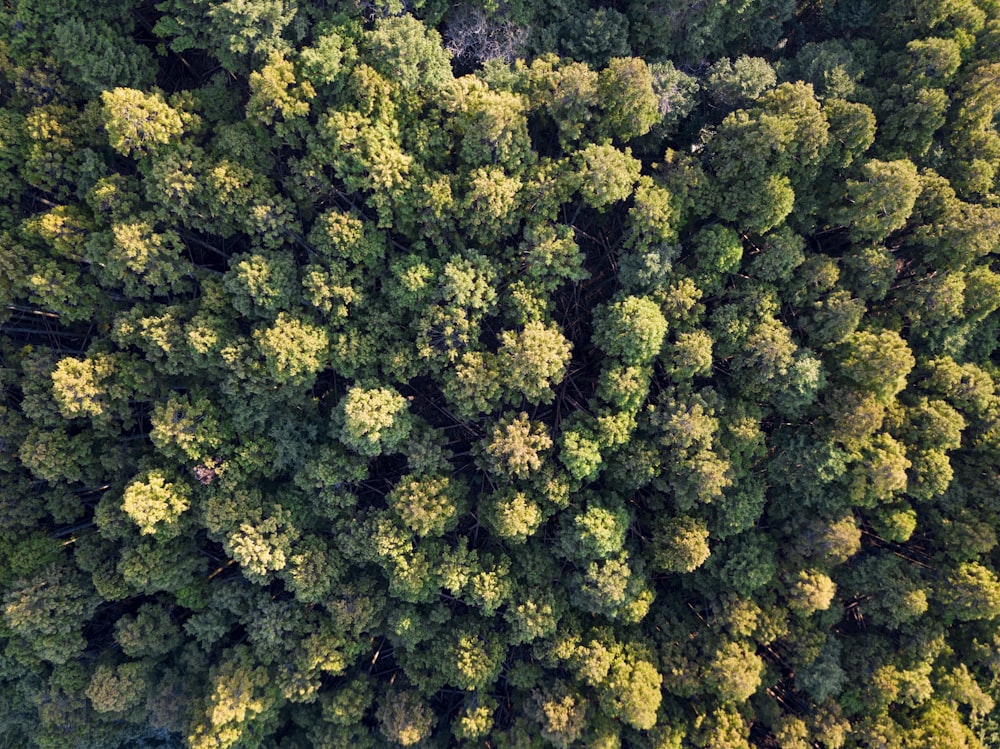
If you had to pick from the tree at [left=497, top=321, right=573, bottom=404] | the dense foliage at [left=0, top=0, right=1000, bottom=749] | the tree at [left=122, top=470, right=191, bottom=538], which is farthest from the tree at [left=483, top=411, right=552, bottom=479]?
the tree at [left=122, top=470, right=191, bottom=538]

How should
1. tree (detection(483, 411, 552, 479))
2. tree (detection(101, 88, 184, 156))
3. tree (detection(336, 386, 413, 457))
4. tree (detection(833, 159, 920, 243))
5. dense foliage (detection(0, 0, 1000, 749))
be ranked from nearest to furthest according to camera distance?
tree (detection(101, 88, 184, 156)) → dense foliage (detection(0, 0, 1000, 749)) → tree (detection(833, 159, 920, 243)) → tree (detection(336, 386, 413, 457)) → tree (detection(483, 411, 552, 479))

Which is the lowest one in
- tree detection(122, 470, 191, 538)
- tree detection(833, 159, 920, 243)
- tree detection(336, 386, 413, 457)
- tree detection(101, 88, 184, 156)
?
tree detection(122, 470, 191, 538)

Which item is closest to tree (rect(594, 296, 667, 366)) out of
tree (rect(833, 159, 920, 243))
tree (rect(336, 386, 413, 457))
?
tree (rect(833, 159, 920, 243))

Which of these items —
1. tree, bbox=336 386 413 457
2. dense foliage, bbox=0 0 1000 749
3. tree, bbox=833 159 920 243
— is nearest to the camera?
dense foliage, bbox=0 0 1000 749

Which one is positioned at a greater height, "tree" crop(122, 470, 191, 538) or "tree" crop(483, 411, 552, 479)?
"tree" crop(483, 411, 552, 479)

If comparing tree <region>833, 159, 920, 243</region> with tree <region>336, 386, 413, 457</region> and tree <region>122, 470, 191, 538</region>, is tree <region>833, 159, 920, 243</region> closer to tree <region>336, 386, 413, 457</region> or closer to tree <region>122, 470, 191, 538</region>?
tree <region>336, 386, 413, 457</region>

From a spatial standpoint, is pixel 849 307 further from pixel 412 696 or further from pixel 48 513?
pixel 48 513

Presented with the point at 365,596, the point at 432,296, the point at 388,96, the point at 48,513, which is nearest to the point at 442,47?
the point at 388,96

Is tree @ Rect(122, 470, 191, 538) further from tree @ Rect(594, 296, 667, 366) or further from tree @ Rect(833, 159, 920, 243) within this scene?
tree @ Rect(833, 159, 920, 243)

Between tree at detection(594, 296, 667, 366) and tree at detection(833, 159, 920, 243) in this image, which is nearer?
tree at detection(833, 159, 920, 243)

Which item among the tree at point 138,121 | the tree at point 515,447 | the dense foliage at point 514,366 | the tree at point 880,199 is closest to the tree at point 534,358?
the dense foliage at point 514,366
